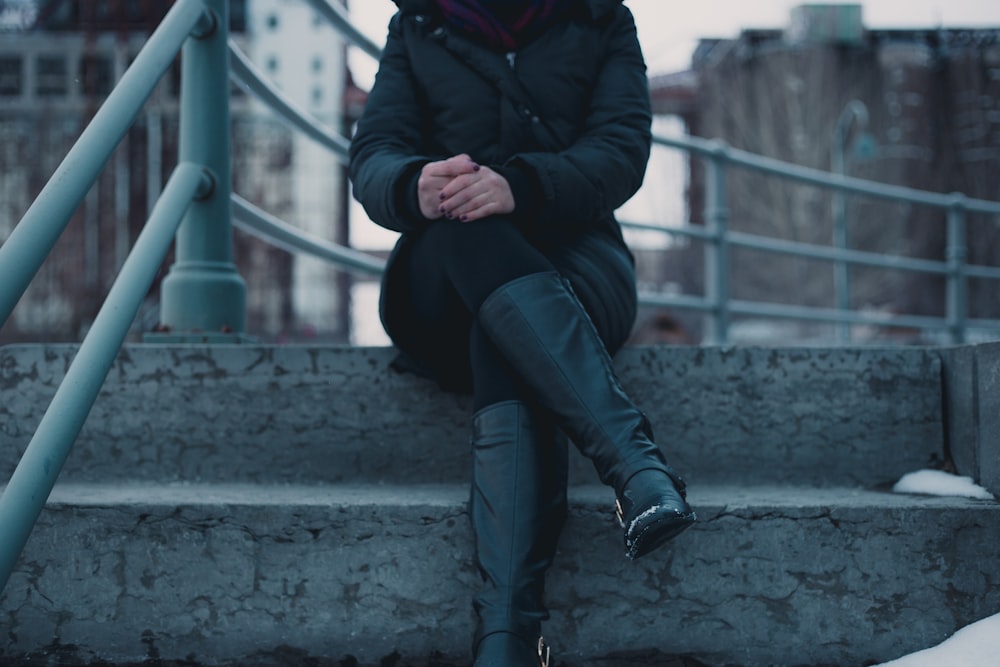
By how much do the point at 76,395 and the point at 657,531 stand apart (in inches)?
29.6

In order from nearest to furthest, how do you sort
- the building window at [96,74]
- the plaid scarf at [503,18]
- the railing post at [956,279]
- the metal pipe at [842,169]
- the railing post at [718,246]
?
the plaid scarf at [503,18], the railing post at [718,246], the railing post at [956,279], the metal pipe at [842,169], the building window at [96,74]

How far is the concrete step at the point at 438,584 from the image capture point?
4.41ft

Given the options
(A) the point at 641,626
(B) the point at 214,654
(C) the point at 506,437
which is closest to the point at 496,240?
(C) the point at 506,437

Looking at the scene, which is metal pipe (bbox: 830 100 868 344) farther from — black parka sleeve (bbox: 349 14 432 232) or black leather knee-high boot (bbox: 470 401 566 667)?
black leather knee-high boot (bbox: 470 401 566 667)

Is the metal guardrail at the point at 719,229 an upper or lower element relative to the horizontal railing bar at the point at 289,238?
upper

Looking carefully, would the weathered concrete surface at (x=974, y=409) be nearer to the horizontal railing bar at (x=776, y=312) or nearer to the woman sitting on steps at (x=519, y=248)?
the woman sitting on steps at (x=519, y=248)

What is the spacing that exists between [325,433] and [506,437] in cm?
43

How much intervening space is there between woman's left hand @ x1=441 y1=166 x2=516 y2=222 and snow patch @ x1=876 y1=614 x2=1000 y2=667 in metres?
0.85

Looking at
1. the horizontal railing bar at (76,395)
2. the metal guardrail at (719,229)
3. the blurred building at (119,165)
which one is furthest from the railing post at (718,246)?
the blurred building at (119,165)

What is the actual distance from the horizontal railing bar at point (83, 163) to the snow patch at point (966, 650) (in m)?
1.23

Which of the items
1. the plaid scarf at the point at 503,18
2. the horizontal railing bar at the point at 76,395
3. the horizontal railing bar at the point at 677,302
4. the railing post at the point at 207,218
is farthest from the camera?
the horizontal railing bar at the point at 677,302

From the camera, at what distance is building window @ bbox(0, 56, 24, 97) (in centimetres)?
1983

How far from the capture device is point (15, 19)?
1691 cm

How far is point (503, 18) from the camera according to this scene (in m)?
1.67
